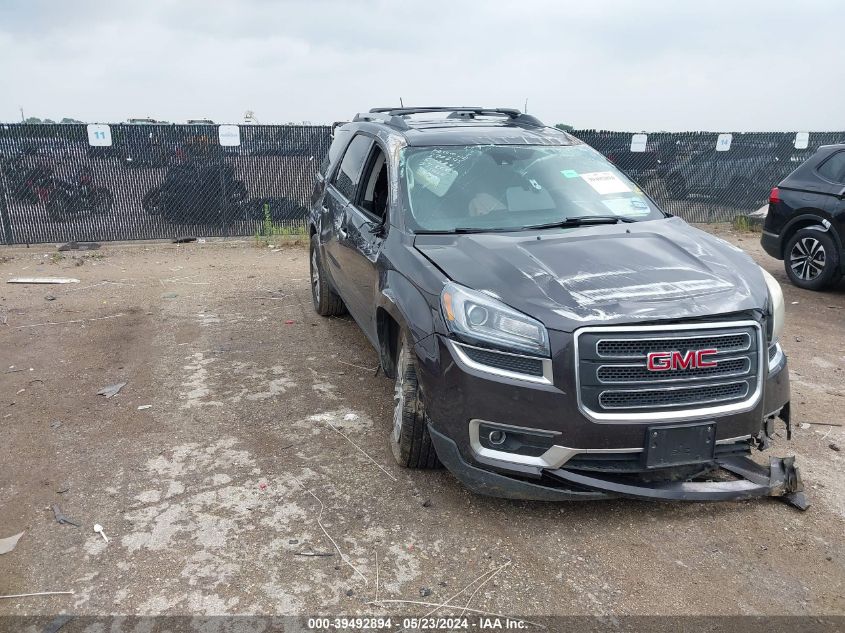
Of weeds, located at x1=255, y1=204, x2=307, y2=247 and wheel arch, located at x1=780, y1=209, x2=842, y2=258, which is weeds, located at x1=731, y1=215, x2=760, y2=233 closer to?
wheel arch, located at x1=780, y1=209, x2=842, y2=258

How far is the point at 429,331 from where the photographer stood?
328 centimetres

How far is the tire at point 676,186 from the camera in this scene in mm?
12836

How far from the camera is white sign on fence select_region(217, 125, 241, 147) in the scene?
10.7m

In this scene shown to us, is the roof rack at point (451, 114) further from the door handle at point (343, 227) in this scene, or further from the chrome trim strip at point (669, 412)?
the chrome trim strip at point (669, 412)

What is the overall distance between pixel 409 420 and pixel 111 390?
8.79 feet

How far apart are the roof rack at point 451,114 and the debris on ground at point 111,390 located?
283cm

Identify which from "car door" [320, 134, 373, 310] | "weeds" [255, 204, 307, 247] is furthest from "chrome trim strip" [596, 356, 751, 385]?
"weeds" [255, 204, 307, 247]

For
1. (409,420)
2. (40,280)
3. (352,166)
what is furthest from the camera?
(40,280)

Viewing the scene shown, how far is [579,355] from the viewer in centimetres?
295

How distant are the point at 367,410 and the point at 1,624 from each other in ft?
8.00

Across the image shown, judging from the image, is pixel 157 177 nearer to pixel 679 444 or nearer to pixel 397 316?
pixel 397 316

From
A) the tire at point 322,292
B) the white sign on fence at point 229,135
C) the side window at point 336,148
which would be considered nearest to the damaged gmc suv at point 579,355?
the side window at point 336,148

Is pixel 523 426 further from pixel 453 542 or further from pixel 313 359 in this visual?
pixel 313 359

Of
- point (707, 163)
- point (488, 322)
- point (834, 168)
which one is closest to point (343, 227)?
point (488, 322)
